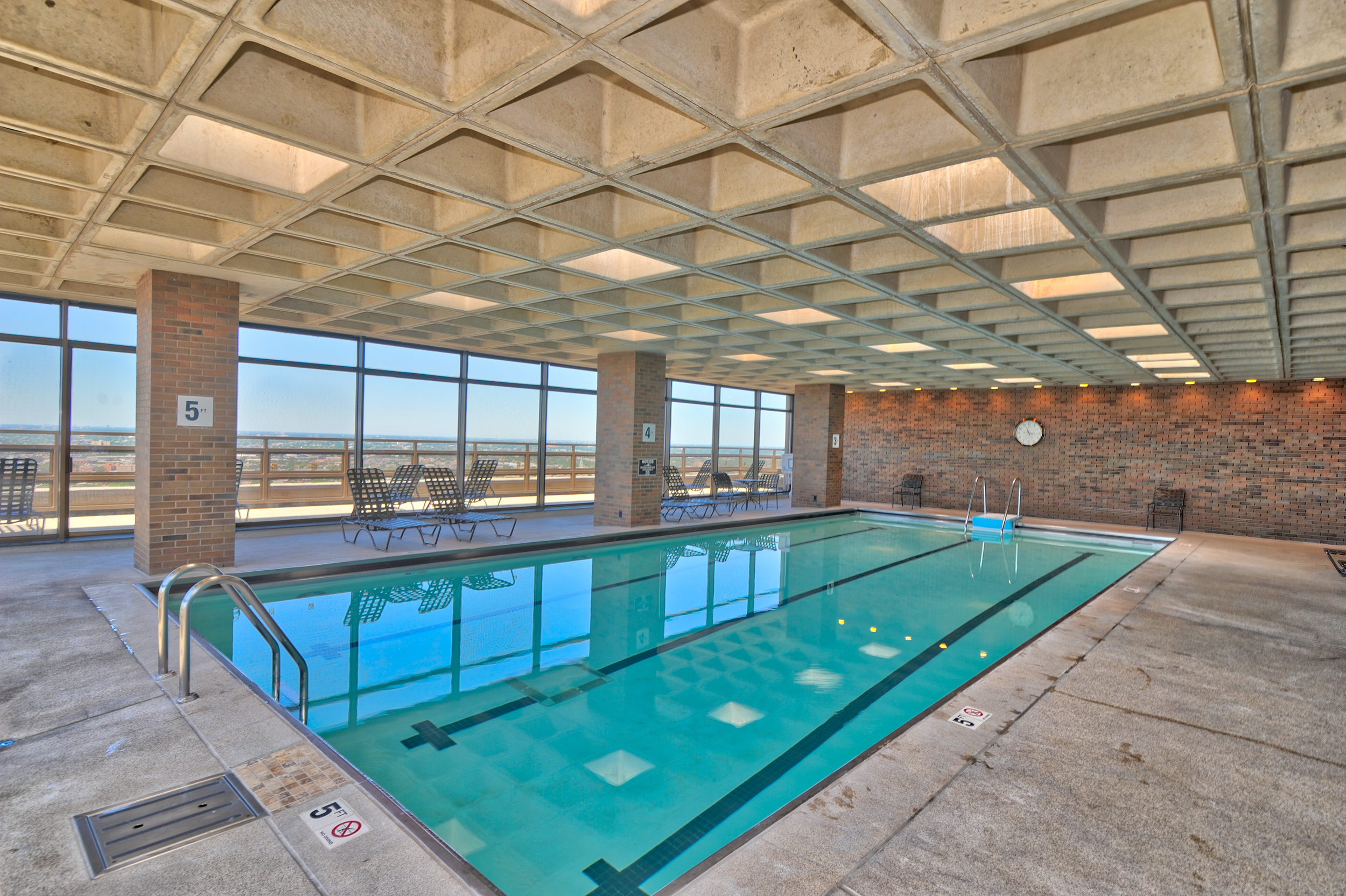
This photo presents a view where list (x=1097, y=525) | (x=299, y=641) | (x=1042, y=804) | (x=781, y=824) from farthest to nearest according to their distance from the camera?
(x=1097, y=525) < (x=299, y=641) < (x=1042, y=804) < (x=781, y=824)

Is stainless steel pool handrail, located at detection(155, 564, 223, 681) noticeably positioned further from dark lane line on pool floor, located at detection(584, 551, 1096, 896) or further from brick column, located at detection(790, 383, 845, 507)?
brick column, located at detection(790, 383, 845, 507)

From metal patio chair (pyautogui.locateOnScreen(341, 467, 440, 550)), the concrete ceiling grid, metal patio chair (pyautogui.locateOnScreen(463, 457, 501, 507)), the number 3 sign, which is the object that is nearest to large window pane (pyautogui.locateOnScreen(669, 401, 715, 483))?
metal patio chair (pyautogui.locateOnScreen(463, 457, 501, 507))

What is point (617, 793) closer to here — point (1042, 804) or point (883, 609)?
point (1042, 804)

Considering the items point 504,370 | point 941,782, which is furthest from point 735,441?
point 941,782

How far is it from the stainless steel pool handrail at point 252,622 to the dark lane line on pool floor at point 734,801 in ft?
5.93

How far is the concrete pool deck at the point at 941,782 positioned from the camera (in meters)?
1.90

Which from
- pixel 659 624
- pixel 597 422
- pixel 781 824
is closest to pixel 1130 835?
pixel 781 824

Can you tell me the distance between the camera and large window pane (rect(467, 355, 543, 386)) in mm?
10930

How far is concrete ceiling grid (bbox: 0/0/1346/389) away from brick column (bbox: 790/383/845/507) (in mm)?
7752

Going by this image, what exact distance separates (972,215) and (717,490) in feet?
34.1

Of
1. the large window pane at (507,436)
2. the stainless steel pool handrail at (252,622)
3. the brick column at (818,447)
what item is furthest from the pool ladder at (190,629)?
the brick column at (818,447)

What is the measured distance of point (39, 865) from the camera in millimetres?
1887

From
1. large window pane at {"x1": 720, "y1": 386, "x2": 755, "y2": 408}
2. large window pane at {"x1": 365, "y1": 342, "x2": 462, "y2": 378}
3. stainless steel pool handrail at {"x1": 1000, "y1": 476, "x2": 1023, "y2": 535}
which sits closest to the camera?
large window pane at {"x1": 365, "y1": 342, "x2": 462, "y2": 378}

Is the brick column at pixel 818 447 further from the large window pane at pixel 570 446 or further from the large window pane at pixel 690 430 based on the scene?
the large window pane at pixel 570 446
